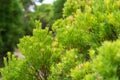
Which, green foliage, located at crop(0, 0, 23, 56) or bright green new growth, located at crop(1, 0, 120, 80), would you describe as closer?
bright green new growth, located at crop(1, 0, 120, 80)

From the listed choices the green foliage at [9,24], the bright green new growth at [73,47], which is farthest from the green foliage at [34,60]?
the green foliage at [9,24]

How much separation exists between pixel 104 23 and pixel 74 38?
47 centimetres

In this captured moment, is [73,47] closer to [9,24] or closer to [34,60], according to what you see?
[34,60]

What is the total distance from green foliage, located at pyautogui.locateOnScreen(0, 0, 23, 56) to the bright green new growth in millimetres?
21354

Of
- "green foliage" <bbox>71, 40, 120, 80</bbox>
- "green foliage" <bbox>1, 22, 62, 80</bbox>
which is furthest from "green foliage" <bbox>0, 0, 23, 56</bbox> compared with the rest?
"green foliage" <bbox>71, 40, 120, 80</bbox>

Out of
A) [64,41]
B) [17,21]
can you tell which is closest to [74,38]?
[64,41]

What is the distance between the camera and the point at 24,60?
14.0 feet

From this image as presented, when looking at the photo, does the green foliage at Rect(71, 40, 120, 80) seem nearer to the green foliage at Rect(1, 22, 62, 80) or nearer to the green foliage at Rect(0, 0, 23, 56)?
the green foliage at Rect(1, 22, 62, 80)

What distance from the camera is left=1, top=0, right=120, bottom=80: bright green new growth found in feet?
11.8

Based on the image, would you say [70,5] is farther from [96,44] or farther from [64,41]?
[96,44]

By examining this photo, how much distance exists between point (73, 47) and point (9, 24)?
22.8 m

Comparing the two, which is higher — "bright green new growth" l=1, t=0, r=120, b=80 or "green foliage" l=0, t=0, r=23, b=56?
"green foliage" l=0, t=0, r=23, b=56

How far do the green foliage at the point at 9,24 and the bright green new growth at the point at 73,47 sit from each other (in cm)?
2135

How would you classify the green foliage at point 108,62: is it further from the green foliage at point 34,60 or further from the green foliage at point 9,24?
the green foliage at point 9,24
